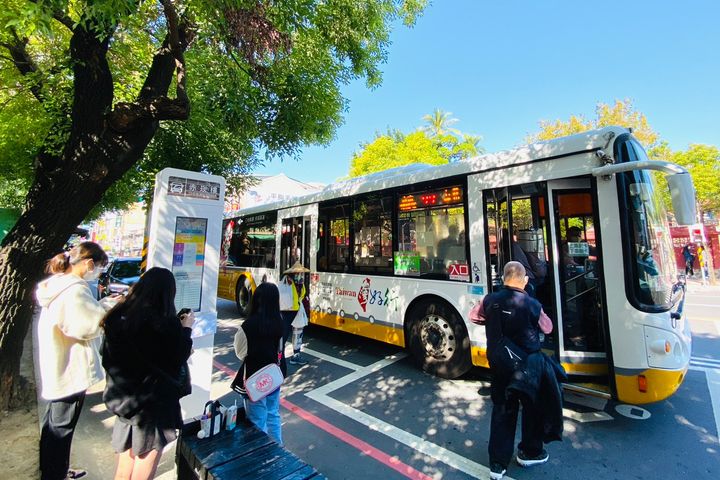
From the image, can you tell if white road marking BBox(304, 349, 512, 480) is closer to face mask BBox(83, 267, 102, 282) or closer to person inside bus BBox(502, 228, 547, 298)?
person inside bus BBox(502, 228, 547, 298)

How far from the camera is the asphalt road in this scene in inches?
119

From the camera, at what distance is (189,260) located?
3686mm

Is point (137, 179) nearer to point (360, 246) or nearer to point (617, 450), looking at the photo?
point (360, 246)

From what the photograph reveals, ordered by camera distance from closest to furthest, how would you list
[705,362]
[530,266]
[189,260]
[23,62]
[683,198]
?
[683,198] < [189,260] < [23,62] < [530,266] < [705,362]

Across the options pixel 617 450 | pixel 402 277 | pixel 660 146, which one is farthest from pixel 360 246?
pixel 660 146

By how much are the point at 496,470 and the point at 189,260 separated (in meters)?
3.54

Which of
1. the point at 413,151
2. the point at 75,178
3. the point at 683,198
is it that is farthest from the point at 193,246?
the point at 413,151

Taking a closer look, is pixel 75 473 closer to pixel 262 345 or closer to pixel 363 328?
pixel 262 345

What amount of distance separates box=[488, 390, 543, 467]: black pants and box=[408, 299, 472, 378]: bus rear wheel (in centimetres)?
168

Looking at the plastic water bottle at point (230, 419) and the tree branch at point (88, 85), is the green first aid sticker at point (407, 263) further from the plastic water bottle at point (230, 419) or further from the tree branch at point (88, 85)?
the tree branch at point (88, 85)

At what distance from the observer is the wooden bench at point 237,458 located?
6.64 ft

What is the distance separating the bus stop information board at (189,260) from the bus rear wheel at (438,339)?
10.3 feet

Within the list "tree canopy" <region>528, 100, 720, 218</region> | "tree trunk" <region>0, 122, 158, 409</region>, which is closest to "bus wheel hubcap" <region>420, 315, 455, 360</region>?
"tree trunk" <region>0, 122, 158, 409</region>

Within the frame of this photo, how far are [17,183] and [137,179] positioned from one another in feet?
19.6
